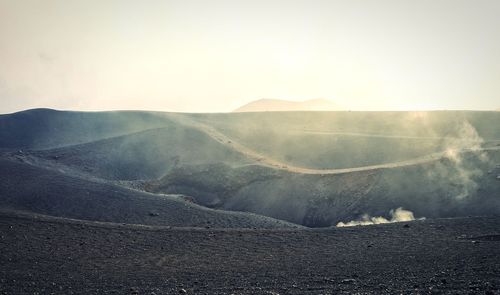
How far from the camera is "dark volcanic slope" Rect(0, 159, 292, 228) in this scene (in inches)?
1277

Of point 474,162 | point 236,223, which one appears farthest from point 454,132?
point 236,223

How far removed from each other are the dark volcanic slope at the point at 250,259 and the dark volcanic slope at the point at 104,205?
4.40m

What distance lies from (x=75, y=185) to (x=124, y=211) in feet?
23.4

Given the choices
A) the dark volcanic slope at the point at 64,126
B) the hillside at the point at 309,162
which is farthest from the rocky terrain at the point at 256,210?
the dark volcanic slope at the point at 64,126

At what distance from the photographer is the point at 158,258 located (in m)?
22.2

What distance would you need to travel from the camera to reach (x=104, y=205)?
1355 inches

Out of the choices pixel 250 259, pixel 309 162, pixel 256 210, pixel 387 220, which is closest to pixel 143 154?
pixel 309 162

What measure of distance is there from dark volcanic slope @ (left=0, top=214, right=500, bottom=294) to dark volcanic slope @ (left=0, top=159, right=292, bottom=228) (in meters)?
4.40

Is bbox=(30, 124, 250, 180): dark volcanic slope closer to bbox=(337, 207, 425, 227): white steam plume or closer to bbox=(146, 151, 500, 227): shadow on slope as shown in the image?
bbox=(146, 151, 500, 227): shadow on slope

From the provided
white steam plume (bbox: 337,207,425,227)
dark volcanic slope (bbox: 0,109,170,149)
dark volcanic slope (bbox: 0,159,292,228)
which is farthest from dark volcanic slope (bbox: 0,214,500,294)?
dark volcanic slope (bbox: 0,109,170,149)

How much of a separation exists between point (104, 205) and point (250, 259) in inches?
674

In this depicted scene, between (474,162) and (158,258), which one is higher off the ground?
(474,162)

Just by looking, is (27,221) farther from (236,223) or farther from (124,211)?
(236,223)

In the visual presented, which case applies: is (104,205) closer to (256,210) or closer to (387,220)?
(256,210)
